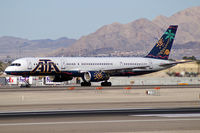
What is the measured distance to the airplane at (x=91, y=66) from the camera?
64.1 meters

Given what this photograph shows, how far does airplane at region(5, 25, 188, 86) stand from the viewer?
6406cm

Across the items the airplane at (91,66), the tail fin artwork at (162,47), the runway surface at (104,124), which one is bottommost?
the runway surface at (104,124)

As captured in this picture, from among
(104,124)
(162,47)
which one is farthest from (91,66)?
(104,124)

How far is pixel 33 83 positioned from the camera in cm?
8700

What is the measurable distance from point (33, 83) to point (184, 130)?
225 feet

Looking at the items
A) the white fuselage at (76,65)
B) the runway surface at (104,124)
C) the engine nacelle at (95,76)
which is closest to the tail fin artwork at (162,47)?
the white fuselage at (76,65)

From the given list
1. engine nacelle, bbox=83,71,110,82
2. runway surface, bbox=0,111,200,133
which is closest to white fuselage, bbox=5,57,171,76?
engine nacelle, bbox=83,71,110,82

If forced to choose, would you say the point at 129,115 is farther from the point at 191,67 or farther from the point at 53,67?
the point at 191,67

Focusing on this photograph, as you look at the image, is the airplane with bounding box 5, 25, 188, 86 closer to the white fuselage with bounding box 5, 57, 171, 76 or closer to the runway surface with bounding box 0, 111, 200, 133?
the white fuselage with bounding box 5, 57, 171, 76

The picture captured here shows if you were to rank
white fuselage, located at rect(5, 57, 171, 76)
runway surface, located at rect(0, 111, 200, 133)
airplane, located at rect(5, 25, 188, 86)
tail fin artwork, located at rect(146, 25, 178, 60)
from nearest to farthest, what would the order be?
runway surface, located at rect(0, 111, 200, 133), white fuselage, located at rect(5, 57, 171, 76), airplane, located at rect(5, 25, 188, 86), tail fin artwork, located at rect(146, 25, 178, 60)

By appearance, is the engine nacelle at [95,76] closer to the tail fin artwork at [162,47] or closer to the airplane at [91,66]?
the airplane at [91,66]

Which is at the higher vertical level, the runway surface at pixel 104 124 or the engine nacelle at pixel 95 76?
the engine nacelle at pixel 95 76

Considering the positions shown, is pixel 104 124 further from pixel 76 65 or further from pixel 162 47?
pixel 162 47

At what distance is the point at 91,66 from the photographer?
69.8 metres
